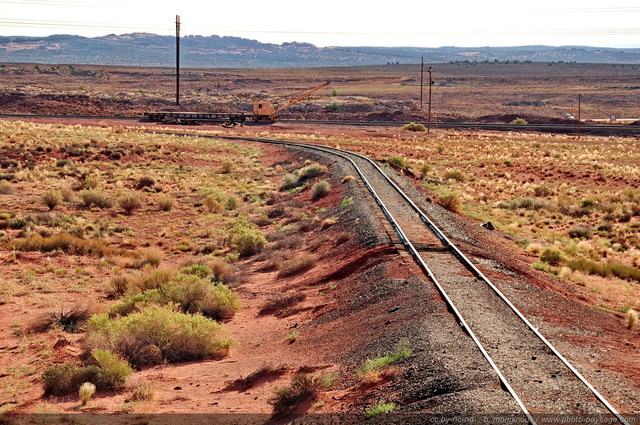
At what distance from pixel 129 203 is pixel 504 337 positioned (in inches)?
1023

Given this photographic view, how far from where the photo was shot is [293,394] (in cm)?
1209

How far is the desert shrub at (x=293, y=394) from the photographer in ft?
39.1

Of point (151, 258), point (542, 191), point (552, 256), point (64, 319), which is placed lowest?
point (64, 319)

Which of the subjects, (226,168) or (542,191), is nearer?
(542,191)

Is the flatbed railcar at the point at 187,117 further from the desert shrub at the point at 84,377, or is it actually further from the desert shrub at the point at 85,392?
the desert shrub at the point at 85,392

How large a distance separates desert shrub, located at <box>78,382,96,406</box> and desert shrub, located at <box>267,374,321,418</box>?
11.4ft

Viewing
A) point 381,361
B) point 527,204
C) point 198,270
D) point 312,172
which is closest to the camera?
point 381,361

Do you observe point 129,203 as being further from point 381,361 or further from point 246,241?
point 381,361

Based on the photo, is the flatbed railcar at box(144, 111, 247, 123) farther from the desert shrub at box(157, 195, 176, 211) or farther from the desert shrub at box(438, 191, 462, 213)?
the desert shrub at box(438, 191, 462, 213)

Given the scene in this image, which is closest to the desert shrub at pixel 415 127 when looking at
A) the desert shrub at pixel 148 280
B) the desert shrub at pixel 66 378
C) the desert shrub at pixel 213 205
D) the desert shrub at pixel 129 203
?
the desert shrub at pixel 213 205

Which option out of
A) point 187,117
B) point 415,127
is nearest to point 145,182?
point 187,117

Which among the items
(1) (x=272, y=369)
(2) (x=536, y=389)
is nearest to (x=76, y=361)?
(1) (x=272, y=369)

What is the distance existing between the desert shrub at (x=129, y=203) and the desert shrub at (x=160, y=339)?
65.7ft

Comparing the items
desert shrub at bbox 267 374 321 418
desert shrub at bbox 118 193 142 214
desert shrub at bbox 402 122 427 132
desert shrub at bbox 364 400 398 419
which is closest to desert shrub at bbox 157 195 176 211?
desert shrub at bbox 118 193 142 214
